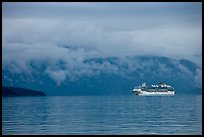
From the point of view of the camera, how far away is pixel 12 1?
47.7 ft

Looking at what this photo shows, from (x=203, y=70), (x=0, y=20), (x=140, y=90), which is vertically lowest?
(x=203, y=70)

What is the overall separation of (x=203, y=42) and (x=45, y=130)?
13.3 meters

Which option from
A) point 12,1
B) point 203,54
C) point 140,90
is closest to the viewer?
point 203,54

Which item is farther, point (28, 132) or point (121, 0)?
point (28, 132)

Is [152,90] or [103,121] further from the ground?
[152,90]

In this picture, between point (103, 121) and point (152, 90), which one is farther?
point (152, 90)

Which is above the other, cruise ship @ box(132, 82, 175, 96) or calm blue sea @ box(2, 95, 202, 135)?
cruise ship @ box(132, 82, 175, 96)

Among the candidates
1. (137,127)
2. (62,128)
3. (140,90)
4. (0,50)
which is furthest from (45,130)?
(140,90)

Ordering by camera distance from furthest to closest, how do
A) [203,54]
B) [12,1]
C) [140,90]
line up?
1. [140,90]
2. [12,1]
3. [203,54]

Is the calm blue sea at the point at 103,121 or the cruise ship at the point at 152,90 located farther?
the cruise ship at the point at 152,90

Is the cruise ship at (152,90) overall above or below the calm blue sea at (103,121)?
above

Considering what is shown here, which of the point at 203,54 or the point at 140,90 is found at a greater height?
the point at 140,90

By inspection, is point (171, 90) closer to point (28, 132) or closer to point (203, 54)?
point (28, 132)

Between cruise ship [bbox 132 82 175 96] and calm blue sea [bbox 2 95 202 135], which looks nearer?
calm blue sea [bbox 2 95 202 135]
